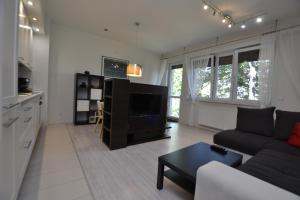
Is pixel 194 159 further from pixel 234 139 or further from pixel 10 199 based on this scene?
pixel 10 199

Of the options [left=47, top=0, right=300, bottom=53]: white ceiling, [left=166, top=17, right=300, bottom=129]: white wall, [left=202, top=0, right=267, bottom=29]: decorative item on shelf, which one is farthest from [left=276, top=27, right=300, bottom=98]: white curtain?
[left=202, top=0, right=267, bottom=29]: decorative item on shelf

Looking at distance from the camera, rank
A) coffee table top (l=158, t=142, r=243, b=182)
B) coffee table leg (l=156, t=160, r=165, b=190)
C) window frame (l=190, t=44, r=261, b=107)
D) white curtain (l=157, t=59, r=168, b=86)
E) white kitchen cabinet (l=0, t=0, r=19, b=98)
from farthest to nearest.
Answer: white curtain (l=157, t=59, r=168, b=86)
window frame (l=190, t=44, r=261, b=107)
coffee table leg (l=156, t=160, r=165, b=190)
coffee table top (l=158, t=142, r=243, b=182)
white kitchen cabinet (l=0, t=0, r=19, b=98)

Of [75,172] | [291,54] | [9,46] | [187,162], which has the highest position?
[291,54]

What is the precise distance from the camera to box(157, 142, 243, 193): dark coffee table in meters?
1.53

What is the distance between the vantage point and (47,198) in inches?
59.5

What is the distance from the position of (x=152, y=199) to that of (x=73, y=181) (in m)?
0.96

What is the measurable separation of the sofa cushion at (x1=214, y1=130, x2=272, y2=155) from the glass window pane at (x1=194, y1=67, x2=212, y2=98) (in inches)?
91.3

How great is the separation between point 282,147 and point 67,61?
5204mm

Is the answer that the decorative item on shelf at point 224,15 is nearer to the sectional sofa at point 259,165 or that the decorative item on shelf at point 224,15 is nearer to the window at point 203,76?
the window at point 203,76

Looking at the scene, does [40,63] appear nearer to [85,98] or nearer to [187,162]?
[85,98]

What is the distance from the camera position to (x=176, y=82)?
6.14 m

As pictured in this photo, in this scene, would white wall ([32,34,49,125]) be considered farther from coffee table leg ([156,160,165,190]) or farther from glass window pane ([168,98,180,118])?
glass window pane ([168,98,180,118])

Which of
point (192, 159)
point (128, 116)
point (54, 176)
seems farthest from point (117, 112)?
point (192, 159)

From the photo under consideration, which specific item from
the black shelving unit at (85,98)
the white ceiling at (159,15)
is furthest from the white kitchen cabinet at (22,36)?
the black shelving unit at (85,98)
